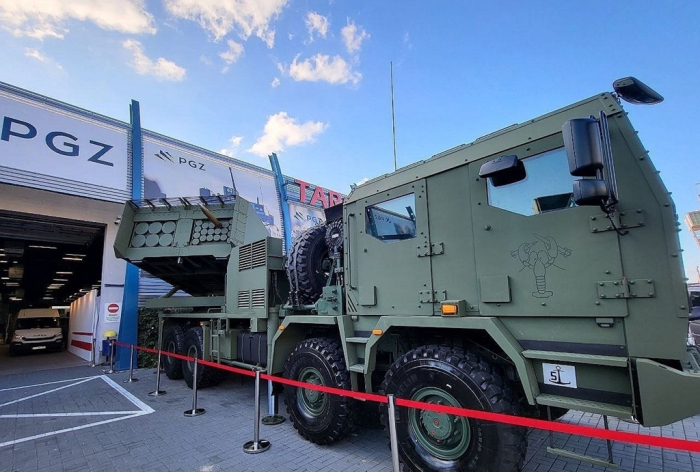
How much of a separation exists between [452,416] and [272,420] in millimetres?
3170

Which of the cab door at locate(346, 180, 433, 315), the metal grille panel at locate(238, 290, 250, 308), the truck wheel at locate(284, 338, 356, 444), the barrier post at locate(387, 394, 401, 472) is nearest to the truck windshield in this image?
the metal grille panel at locate(238, 290, 250, 308)

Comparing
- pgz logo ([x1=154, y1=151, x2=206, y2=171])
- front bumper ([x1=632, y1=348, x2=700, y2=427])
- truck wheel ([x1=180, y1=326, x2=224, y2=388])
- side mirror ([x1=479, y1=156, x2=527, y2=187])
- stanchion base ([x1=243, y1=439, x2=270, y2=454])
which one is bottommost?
stanchion base ([x1=243, y1=439, x2=270, y2=454])

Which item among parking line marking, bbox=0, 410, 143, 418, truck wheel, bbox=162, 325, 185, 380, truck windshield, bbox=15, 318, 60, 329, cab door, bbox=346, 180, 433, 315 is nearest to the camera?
cab door, bbox=346, 180, 433, 315

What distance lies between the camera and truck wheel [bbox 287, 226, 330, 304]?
17.4ft

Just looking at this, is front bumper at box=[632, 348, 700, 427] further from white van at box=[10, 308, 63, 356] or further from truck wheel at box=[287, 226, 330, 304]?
white van at box=[10, 308, 63, 356]

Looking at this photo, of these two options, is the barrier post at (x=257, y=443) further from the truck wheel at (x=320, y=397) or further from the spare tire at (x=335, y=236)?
the spare tire at (x=335, y=236)

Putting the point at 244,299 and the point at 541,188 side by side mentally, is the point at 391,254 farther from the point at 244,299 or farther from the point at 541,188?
the point at 244,299

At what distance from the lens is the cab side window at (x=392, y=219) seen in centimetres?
386

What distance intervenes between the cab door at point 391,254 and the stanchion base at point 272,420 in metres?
2.32

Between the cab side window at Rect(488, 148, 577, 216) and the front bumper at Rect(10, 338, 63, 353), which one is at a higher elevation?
the cab side window at Rect(488, 148, 577, 216)

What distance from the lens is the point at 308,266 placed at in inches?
211

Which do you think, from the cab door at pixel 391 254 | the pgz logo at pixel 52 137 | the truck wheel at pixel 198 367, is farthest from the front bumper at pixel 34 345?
the cab door at pixel 391 254

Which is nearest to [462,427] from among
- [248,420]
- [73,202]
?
[248,420]

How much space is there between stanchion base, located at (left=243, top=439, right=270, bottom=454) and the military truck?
434 millimetres
